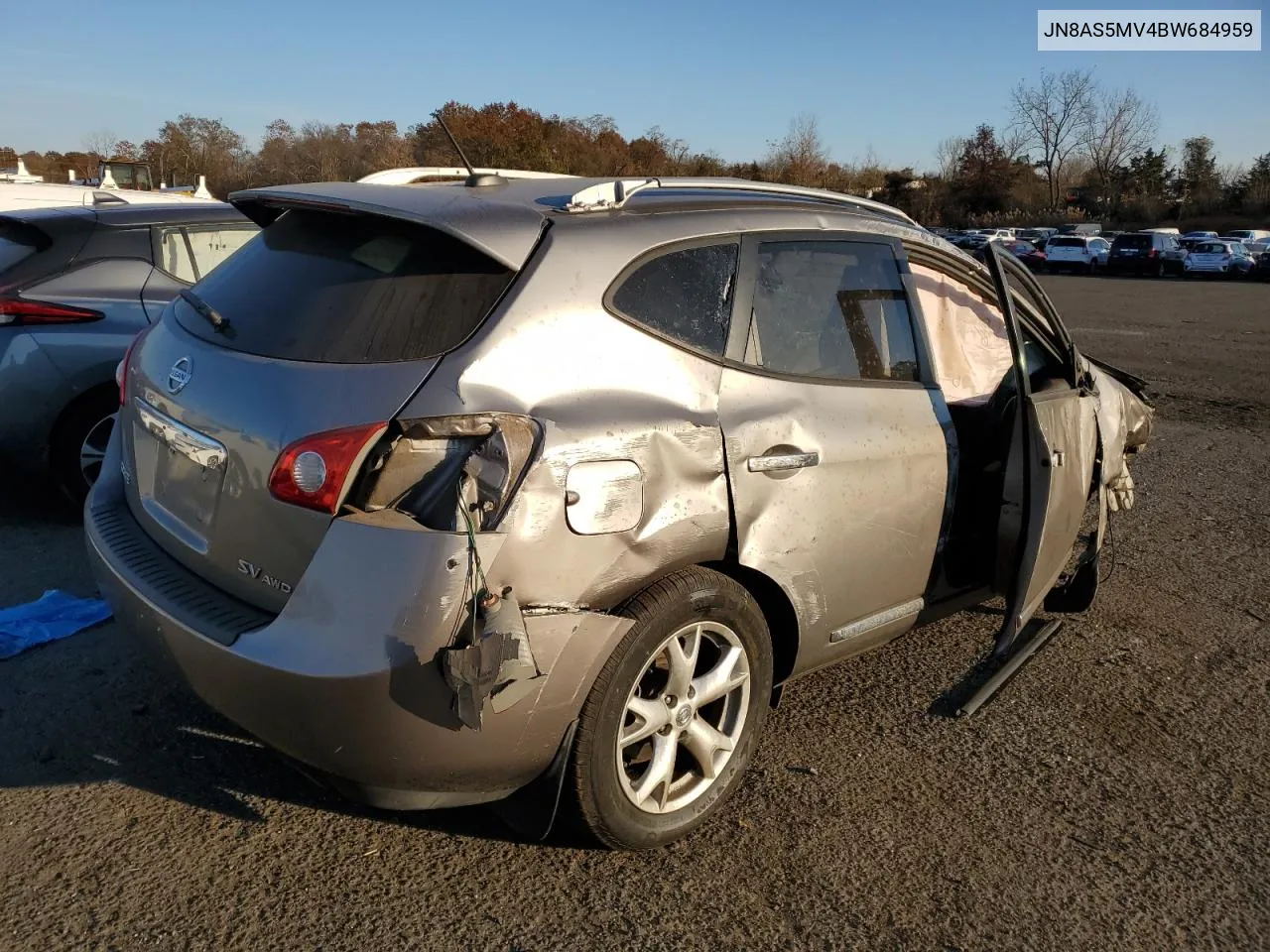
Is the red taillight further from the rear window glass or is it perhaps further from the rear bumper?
the rear window glass

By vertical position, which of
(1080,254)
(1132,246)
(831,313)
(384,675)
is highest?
(1132,246)

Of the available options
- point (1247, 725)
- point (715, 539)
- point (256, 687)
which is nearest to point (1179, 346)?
point (1247, 725)

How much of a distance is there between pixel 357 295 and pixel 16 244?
3.70 m

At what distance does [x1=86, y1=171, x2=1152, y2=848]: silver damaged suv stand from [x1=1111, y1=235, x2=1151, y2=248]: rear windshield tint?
40865 mm

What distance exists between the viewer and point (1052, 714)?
3758mm

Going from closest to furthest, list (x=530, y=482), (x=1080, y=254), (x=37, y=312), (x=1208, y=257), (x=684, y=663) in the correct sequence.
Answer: (x=530, y=482), (x=684, y=663), (x=37, y=312), (x=1208, y=257), (x=1080, y=254)

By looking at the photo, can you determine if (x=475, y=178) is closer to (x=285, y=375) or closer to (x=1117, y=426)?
(x=285, y=375)

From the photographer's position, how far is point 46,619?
411 cm

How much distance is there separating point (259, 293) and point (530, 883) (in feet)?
5.98

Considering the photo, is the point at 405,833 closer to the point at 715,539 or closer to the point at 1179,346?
the point at 715,539

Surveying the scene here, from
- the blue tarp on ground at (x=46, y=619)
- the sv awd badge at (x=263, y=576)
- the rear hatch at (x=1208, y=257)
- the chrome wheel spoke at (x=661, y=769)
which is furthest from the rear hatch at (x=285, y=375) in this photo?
the rear hatch at (x=1208, y=257)

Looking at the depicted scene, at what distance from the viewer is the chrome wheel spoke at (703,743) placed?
2.92 meters

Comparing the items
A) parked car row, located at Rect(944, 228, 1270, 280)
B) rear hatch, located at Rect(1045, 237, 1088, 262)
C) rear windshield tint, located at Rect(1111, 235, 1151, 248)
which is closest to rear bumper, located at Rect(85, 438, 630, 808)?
parked car row, located at Rect(944, 228, 1270, 280)

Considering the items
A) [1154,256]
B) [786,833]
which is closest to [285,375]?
[786,833]
